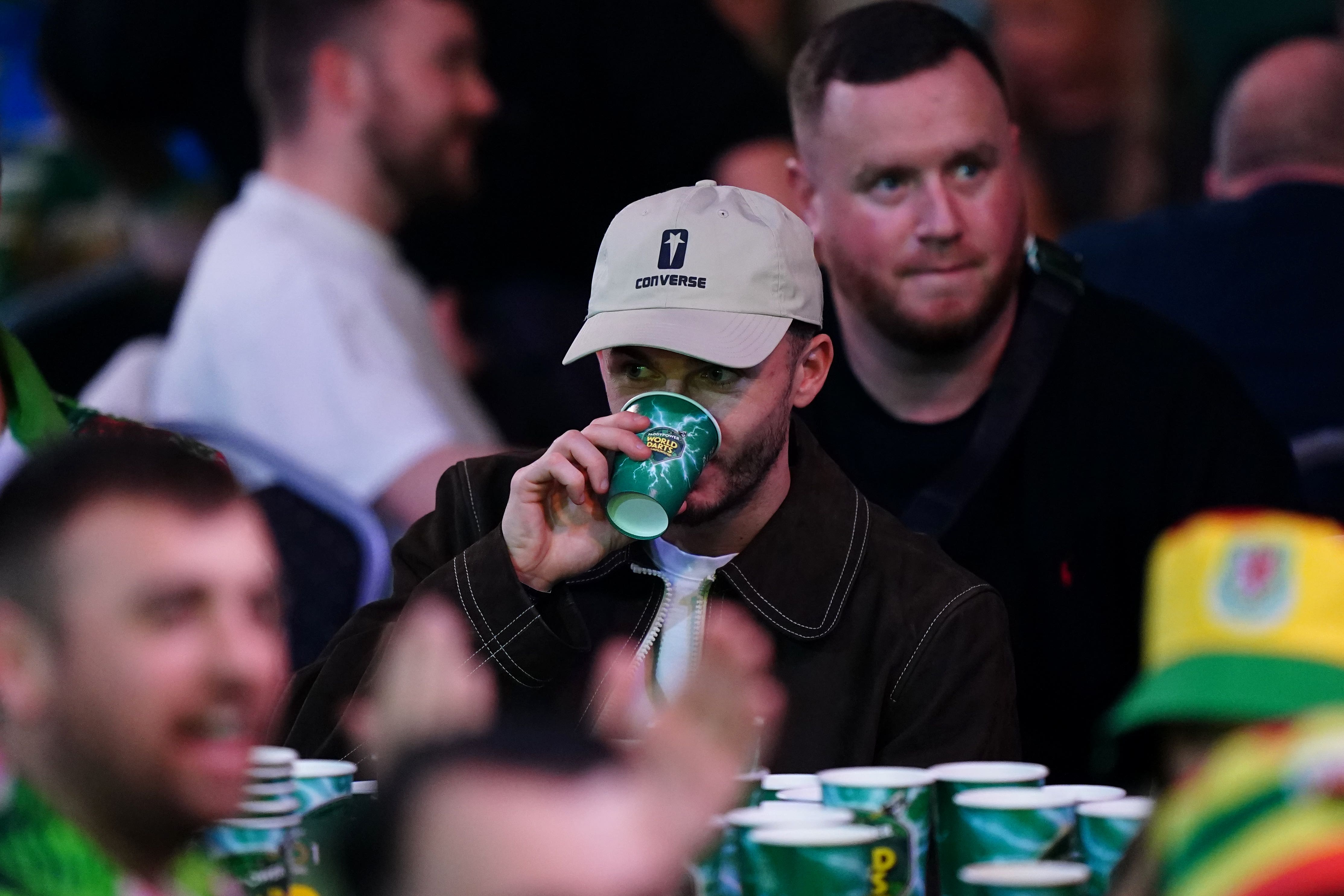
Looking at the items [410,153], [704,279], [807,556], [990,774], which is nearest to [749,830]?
[990,774]

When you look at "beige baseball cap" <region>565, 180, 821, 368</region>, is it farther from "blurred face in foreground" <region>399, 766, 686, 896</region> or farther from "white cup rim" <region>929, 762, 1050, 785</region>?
"blurred face in foreground" <region>399, 766, 686, 896</region>

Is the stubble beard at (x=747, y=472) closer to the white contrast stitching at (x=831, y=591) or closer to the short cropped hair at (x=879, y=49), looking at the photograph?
the white contrast stitching at (x=831, y=591)

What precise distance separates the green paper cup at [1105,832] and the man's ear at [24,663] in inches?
36.5

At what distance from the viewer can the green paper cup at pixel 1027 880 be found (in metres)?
1.66

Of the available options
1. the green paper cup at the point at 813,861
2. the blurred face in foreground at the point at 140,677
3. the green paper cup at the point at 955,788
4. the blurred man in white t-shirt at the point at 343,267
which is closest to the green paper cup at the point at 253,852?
the blurred face in foreground at the point at 140,677

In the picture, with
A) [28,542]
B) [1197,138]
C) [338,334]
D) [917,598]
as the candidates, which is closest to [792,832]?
[28,542]

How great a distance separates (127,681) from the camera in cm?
151

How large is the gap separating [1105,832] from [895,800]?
0.21m

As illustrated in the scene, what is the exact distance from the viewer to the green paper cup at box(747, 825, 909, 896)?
1709mm

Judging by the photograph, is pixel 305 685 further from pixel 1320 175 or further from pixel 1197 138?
pixel 1197 138

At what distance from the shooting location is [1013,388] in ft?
10.7

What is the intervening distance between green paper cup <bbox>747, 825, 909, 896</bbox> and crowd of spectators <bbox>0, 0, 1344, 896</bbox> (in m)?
0.11

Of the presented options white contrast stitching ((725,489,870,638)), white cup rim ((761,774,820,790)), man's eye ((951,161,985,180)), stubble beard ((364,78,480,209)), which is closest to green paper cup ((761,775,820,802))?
white cup rim ((761,774,820,790))

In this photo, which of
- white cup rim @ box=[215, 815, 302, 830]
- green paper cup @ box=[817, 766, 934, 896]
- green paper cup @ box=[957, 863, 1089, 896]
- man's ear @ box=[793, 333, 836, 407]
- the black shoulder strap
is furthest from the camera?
the black shoulder strap
